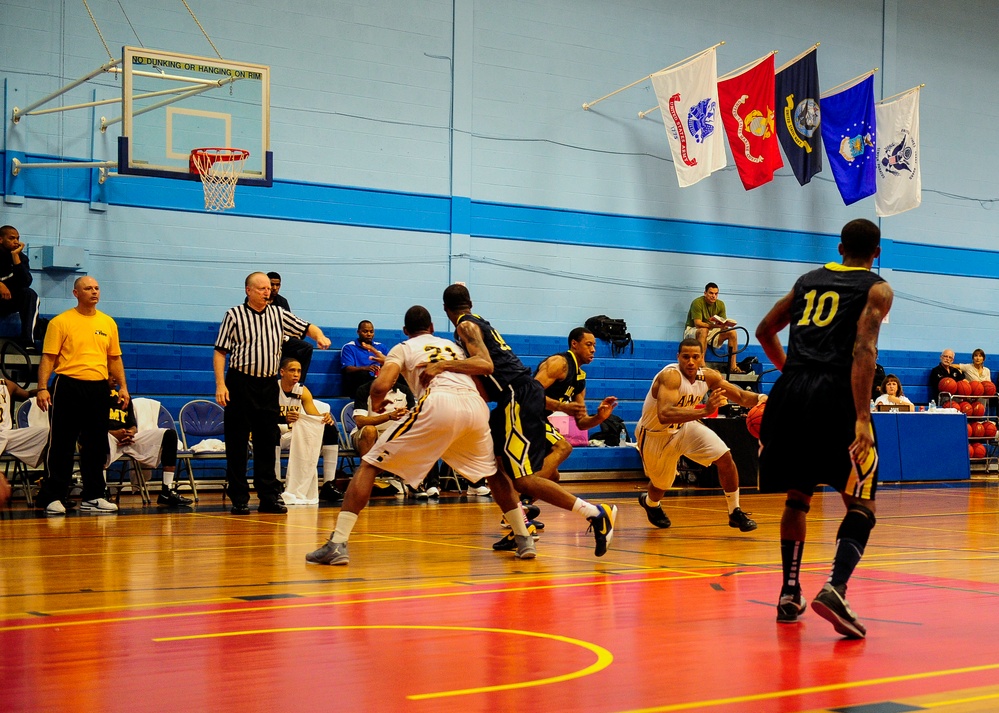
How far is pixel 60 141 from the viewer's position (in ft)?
44.2

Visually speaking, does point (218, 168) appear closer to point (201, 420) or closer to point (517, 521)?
point (201, 420)

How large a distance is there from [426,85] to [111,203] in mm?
4664

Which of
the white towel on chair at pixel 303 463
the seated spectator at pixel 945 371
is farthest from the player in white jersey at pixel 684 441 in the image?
the seated spectator at pixel 945 371

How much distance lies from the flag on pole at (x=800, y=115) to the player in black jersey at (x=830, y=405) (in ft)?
44.5

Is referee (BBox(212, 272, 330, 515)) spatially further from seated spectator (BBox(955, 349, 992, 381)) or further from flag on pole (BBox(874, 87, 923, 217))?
seated spectator (BBox(955, 349, 992, 381))

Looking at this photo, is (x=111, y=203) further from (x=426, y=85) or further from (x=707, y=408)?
(x=707, y=408)

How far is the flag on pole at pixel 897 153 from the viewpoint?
1906 cm

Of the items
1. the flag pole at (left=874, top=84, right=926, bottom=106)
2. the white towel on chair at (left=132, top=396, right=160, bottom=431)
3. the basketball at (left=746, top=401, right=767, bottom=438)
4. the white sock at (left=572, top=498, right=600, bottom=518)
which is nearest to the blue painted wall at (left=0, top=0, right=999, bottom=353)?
the flag pole at (left=874, top=84, right=926, bottom=106)

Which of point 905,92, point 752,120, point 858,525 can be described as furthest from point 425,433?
point 905,92

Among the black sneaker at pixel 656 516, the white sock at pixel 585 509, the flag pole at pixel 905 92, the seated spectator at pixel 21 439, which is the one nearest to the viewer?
the white sock at pixel 585 509

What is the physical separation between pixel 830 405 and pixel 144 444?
26.1ft

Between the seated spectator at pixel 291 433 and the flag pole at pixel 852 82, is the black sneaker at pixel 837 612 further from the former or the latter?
the flag pole at pixel 852 82

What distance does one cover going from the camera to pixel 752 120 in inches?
689

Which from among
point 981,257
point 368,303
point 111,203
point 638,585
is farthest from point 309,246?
point 981,257
